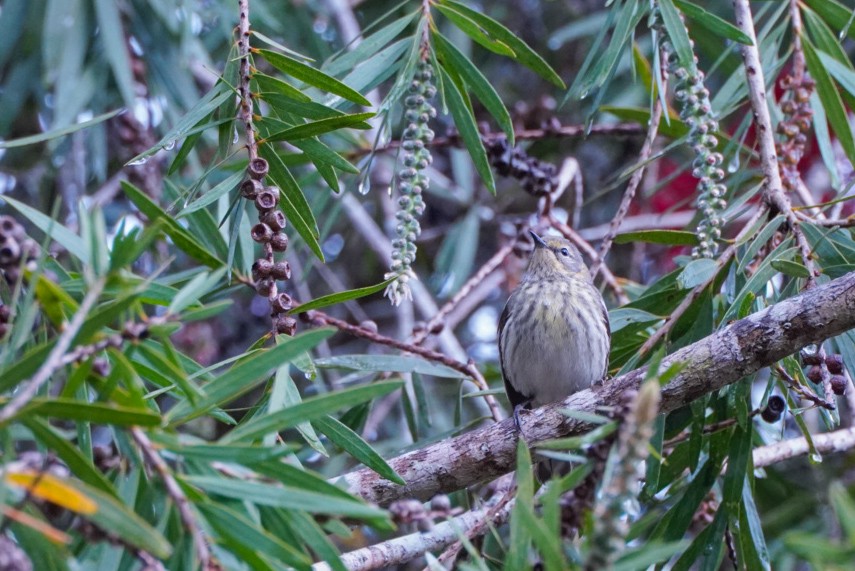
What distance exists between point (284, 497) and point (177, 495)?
0.19 m

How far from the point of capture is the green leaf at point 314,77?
2.52 meters

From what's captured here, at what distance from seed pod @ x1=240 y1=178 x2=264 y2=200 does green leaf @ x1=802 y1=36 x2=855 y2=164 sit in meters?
2.14

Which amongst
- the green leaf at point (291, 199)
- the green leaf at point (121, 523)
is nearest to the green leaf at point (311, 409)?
the green leaf at point (121, 523)

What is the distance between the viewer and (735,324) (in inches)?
100

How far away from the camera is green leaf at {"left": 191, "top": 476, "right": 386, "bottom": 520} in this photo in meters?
1.71

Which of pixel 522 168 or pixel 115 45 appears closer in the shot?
pixel 522 168

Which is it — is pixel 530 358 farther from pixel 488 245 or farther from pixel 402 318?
pixel 488 245

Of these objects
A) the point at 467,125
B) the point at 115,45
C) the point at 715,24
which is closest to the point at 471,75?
the point at 467,125

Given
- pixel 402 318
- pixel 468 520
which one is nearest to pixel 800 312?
pixel 468 520

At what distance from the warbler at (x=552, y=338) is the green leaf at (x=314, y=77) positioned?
63.4 inches

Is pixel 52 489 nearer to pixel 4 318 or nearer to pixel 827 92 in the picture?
pixel 4 318

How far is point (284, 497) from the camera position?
1.77 metres

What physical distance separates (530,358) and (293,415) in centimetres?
230

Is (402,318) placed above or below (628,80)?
below
